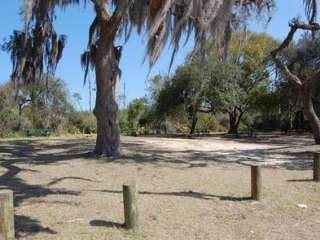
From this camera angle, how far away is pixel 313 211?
26.0 ft

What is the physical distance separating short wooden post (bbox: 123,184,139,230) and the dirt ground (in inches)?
4.7

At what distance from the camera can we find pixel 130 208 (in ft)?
21.0

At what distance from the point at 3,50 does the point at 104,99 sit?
5.17 m

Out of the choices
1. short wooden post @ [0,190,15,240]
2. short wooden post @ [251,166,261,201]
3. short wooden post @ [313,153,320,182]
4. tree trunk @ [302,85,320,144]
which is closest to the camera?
short wooden post @ [0,190,15,240]

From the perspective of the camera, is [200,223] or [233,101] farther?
[233,101]

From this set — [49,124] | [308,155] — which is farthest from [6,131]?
[308,155]

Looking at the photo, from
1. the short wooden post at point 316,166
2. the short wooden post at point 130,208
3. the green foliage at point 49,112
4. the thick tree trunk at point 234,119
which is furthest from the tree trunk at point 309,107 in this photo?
the green foliage at point 49,112

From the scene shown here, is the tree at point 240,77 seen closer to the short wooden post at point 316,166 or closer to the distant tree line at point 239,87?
the distant tree line at point 239,87

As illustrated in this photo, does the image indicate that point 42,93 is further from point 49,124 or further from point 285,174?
point 285,174

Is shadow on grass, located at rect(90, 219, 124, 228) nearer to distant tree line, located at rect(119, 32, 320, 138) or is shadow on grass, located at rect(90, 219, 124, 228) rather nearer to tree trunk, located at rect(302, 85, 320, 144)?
tree trunk, located at rect(302, 85, 320, 144)

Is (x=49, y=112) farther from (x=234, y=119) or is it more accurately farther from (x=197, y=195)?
(x=197, y=195)

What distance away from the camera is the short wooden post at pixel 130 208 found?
641cm

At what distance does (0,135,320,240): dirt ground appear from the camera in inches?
257

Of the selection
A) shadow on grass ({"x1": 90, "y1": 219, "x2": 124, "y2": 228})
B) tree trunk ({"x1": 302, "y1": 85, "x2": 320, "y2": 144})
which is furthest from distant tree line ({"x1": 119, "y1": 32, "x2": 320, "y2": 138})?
shadow on grass ({"x1": 90, "y1": 219, "x2": 124, "y2": 228})
